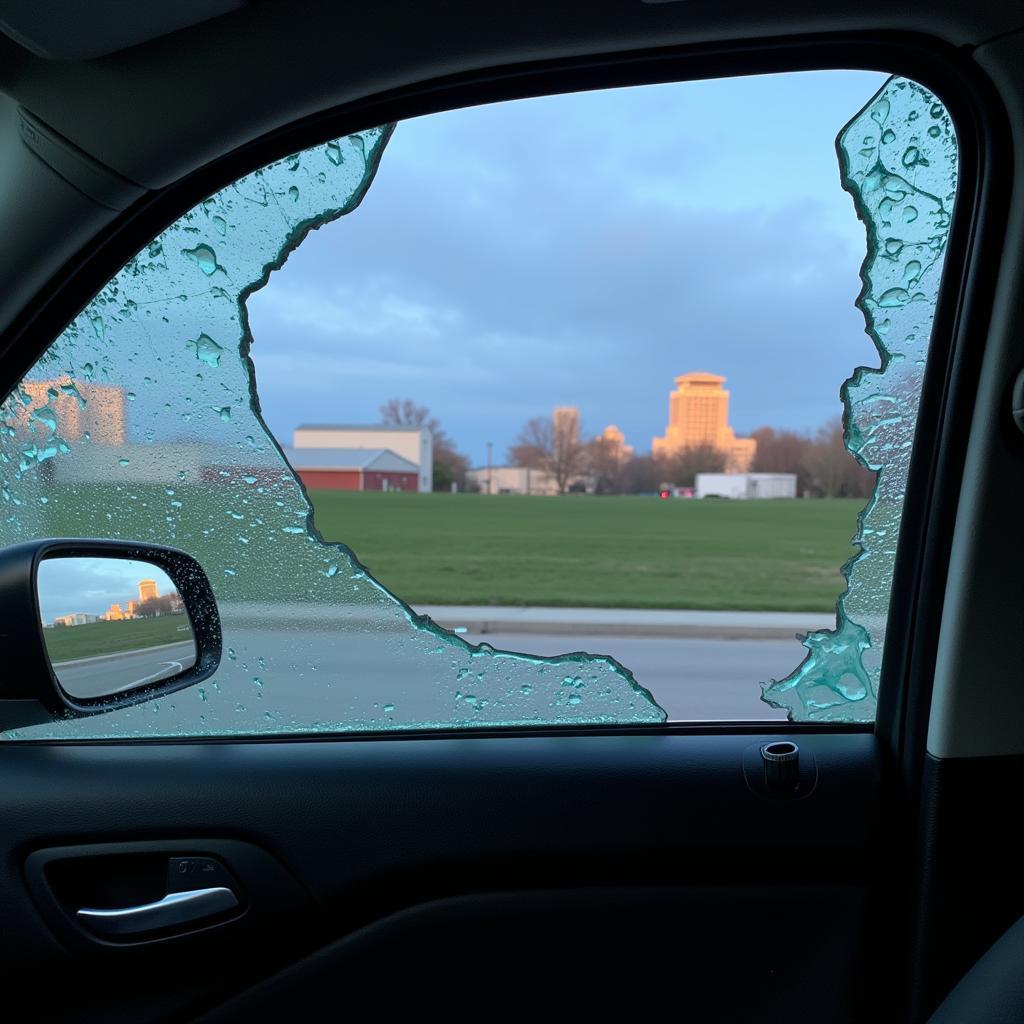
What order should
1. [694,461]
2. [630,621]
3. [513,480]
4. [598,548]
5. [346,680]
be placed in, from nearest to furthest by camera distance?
[346,680]
[694,461]
[513,480]
[630,621]
[598,548]

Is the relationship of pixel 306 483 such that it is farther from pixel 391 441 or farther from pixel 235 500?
pixel 391 441

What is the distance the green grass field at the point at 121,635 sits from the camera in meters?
1.82

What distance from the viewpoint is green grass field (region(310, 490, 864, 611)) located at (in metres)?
2.44

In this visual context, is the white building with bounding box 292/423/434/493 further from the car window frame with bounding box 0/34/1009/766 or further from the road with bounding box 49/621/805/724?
the car window frame with bounding box 0/34/1009/766


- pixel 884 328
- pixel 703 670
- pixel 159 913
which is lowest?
pixel 159 913

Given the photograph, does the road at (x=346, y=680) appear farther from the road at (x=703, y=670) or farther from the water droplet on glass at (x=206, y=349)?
the water droplet on glass at (x=206, y=349)

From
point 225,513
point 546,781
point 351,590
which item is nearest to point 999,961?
point 546,781

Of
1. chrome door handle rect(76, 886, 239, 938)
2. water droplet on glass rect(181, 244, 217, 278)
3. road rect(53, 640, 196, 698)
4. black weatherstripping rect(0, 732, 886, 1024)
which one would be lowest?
chrome door handle rect(76, 886, 239, 938)


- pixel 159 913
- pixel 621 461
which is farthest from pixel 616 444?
pixel 159 913

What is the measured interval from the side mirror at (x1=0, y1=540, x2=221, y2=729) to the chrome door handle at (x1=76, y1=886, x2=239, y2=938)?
43 cm

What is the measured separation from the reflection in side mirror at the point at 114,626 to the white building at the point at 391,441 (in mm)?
621

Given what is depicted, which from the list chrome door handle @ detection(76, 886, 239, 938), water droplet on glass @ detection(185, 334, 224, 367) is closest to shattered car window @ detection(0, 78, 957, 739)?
water droplet on glass @ detection(185, 334, 224, 367)

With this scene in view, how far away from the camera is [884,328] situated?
6.89 ft

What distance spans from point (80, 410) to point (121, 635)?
496 mm
